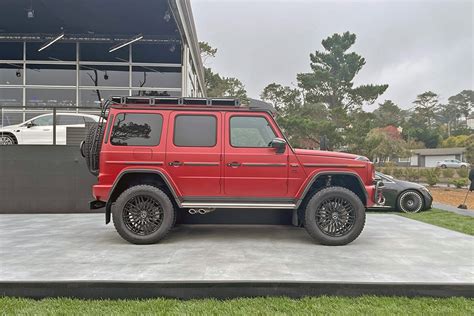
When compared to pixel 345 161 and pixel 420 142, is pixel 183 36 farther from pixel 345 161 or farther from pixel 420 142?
pixel 420 142

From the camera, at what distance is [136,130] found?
5.20 metres

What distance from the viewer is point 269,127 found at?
527 centimetres

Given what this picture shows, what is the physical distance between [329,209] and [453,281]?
1.89 meters

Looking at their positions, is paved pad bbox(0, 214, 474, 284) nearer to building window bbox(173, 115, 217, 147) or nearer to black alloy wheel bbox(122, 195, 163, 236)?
black alloy wheel bbox(122, 195, 163, 236)

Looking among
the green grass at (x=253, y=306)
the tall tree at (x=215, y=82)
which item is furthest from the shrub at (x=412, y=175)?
the green grass at (x=253, y=306)

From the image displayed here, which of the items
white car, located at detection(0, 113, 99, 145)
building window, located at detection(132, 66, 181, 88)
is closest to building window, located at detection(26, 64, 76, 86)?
building window, located at detection(132, 66, 181, 88)

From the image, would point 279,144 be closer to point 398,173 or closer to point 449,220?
point 449,220

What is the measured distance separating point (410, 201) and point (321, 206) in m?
5.85

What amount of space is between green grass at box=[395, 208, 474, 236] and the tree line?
9.89 m

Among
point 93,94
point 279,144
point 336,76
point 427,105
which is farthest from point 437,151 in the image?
point 279,144

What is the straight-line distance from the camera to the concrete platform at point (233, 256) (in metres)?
3.59

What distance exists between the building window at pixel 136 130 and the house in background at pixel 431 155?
51.3 m

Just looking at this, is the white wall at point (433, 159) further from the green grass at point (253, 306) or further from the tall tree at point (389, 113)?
the green grass at point (253, 306)

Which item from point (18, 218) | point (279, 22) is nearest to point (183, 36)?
point (279, 22)
